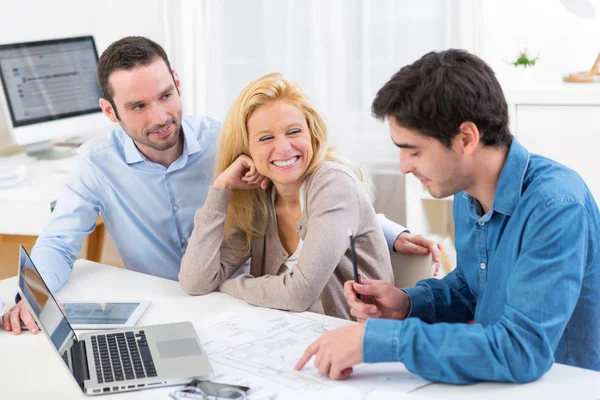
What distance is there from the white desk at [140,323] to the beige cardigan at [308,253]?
0.18ft

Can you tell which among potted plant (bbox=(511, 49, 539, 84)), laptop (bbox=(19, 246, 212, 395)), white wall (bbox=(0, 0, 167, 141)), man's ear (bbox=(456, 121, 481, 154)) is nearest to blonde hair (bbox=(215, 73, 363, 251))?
laptop (bbox=(19, 246, 212, 395))

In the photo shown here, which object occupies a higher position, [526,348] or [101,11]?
[101,11]

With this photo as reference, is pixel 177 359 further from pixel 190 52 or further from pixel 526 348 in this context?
pixel 190 52

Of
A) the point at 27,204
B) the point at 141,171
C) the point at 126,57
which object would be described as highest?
the point at 126,57

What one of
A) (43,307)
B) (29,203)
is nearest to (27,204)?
A: (29,203)

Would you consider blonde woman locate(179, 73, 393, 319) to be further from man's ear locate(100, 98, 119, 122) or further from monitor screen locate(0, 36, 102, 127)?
monitor screen locate(0, 36, 102, 127)

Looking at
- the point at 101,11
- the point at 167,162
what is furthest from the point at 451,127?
the point at 101,11

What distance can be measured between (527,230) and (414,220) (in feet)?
6.15

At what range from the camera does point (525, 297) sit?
49.3 inches

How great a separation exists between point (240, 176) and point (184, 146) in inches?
16.2

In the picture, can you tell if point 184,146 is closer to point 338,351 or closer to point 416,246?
point 416,246

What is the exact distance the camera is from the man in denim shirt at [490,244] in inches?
49.0

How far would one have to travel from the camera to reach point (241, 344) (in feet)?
4.94

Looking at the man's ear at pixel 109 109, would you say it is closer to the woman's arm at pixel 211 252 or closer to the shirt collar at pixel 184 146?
the shirt collar at pixel 184 146
